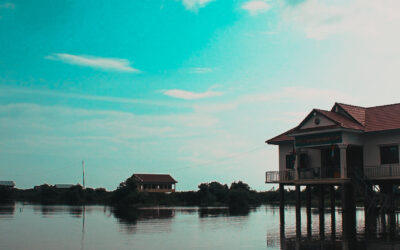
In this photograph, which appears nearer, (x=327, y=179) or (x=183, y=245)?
(x=183, y=245)

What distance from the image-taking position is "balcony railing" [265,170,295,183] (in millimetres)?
37781

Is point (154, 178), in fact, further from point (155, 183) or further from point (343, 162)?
point (343, 162)

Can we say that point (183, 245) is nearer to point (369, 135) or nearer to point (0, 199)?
point (369, 135)

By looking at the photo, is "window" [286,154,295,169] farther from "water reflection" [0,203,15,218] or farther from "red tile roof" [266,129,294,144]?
"water reflection" [0,203,15,218]

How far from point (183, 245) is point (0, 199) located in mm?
96489

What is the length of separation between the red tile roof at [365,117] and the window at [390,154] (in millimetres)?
1394

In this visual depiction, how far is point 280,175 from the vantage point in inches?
1508

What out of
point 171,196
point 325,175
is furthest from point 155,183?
point 325,175

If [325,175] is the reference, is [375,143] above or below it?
above

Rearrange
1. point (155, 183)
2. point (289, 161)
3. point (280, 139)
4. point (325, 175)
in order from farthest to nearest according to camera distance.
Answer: point (155, 183) < point (280, 139) < point (289, 161) < point (325, 175)

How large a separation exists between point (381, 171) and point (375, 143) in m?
2.16

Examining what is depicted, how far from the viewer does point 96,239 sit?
26.3m

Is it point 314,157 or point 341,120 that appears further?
point 314,157

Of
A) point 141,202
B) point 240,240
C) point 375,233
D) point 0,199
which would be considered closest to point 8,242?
point 240,240
